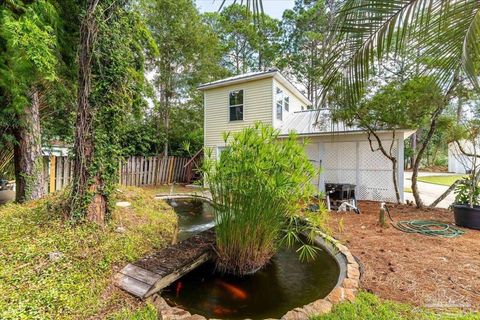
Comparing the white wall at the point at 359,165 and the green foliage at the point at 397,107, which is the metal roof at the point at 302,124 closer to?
the white wall at the point at 359,165

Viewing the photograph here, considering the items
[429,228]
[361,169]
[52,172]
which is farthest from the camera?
[361,169]

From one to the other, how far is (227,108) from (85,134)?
8248mm

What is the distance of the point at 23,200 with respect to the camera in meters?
5.12

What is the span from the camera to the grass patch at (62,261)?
2158 millimetres

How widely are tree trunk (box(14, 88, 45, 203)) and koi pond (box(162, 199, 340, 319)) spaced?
4.34 metres

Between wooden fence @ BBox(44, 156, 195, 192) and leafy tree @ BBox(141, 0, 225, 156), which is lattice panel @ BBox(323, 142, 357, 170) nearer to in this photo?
wooden fence @ BBox(44, 156, 195, 192)

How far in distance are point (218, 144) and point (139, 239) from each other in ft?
26.5

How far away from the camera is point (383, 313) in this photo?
222 centimetres

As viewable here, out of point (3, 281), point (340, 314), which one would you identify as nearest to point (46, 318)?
point (3, 281)

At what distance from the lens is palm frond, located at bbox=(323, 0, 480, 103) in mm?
1670

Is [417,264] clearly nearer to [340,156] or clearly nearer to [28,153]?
[340,156]

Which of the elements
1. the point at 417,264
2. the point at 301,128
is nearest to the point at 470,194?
the point at 417,264

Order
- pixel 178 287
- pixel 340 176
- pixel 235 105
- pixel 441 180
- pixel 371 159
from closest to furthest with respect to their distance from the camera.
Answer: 1. pixel 178 287
2. pixel 371 159
3. pixel 340 176
4. pixel 235 105
5. pixel 441 180

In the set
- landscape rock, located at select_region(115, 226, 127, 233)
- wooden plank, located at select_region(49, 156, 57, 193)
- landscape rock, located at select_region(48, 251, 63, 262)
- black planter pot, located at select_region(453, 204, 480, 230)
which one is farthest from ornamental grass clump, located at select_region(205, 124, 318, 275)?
wooden plank, located at select_region(49, 156, 57, 193)
